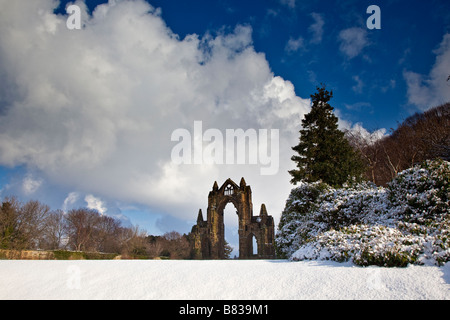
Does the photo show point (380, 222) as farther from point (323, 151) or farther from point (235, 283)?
point (323, 151)

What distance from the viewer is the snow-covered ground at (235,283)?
4.67m

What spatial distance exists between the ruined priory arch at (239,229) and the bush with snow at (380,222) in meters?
25.3

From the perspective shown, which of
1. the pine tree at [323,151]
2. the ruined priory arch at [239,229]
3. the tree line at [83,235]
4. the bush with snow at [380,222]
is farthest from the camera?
the ruined priory arch at [239,229]

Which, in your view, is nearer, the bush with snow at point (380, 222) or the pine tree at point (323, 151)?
the bush with snow at point (380, 222)

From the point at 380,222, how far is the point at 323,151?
13130mm

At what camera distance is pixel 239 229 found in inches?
1655

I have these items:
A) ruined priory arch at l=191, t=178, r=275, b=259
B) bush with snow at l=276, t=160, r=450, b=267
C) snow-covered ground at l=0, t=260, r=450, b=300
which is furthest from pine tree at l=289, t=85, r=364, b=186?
ruined priory arch at l=191, t=178, r=275, b=259

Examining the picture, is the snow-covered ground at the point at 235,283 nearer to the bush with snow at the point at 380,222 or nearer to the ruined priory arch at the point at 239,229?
the bush with snow at the point at 380,222

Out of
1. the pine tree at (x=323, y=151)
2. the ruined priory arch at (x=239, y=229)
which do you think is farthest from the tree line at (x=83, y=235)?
the pine tree at (x=323, y=151)

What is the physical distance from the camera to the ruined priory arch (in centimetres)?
4109

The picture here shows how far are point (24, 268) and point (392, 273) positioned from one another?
9372 mm

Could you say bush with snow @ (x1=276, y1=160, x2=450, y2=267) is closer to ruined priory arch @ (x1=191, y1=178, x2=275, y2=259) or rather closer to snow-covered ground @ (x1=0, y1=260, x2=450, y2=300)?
snow-covered ground @ (x1=0, y1=260, x2=450, y2=300)

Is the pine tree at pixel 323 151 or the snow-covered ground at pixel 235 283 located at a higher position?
the pine tree at pixel 323 151
